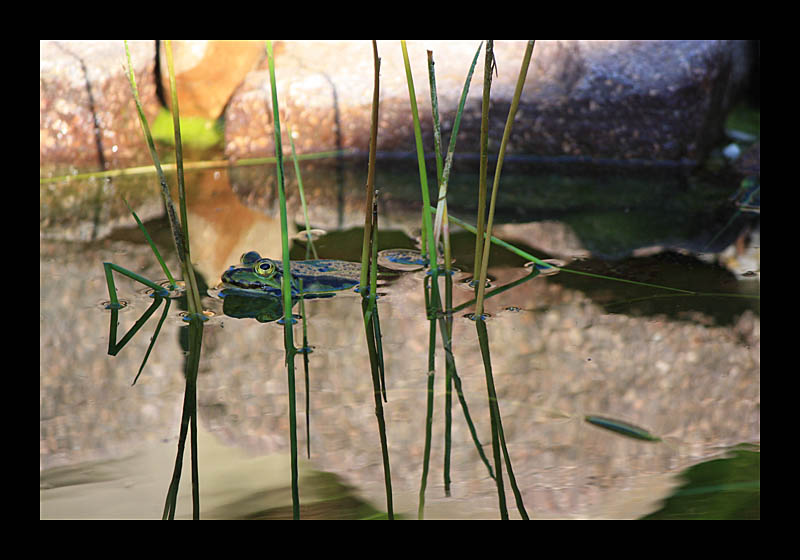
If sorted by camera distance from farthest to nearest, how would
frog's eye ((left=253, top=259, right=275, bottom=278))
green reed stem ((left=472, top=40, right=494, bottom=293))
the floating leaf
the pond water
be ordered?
frog's eye ((left=253, top=259, right=275, bottom=278)), green reed stem ((left=472, top=40, right=494, bottom=293)), the floating leaf, the pond water

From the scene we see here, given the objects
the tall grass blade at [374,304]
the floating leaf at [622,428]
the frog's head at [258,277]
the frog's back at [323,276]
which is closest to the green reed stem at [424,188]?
the tall grass blade at [374,304]

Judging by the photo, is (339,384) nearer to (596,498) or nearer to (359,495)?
(359,495)

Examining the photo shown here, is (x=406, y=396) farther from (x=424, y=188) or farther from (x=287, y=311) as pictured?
(x=424, y=188)

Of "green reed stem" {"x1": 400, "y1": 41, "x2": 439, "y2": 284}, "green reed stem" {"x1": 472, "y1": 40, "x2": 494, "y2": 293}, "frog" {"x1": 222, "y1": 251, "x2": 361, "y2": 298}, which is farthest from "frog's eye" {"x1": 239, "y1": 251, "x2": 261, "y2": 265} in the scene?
"green reed stem" {"x1": 472, "y1": 40, "x2": 494, "y2": 293}

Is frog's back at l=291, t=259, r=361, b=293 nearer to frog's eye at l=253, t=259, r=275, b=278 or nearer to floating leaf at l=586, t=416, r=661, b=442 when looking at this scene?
frog's eye at l=253, t=259, r=275, b=278

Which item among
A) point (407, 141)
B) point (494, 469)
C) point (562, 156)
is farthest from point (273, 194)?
point (494, 469)

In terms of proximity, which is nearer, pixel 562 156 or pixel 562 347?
pixel 562 347
